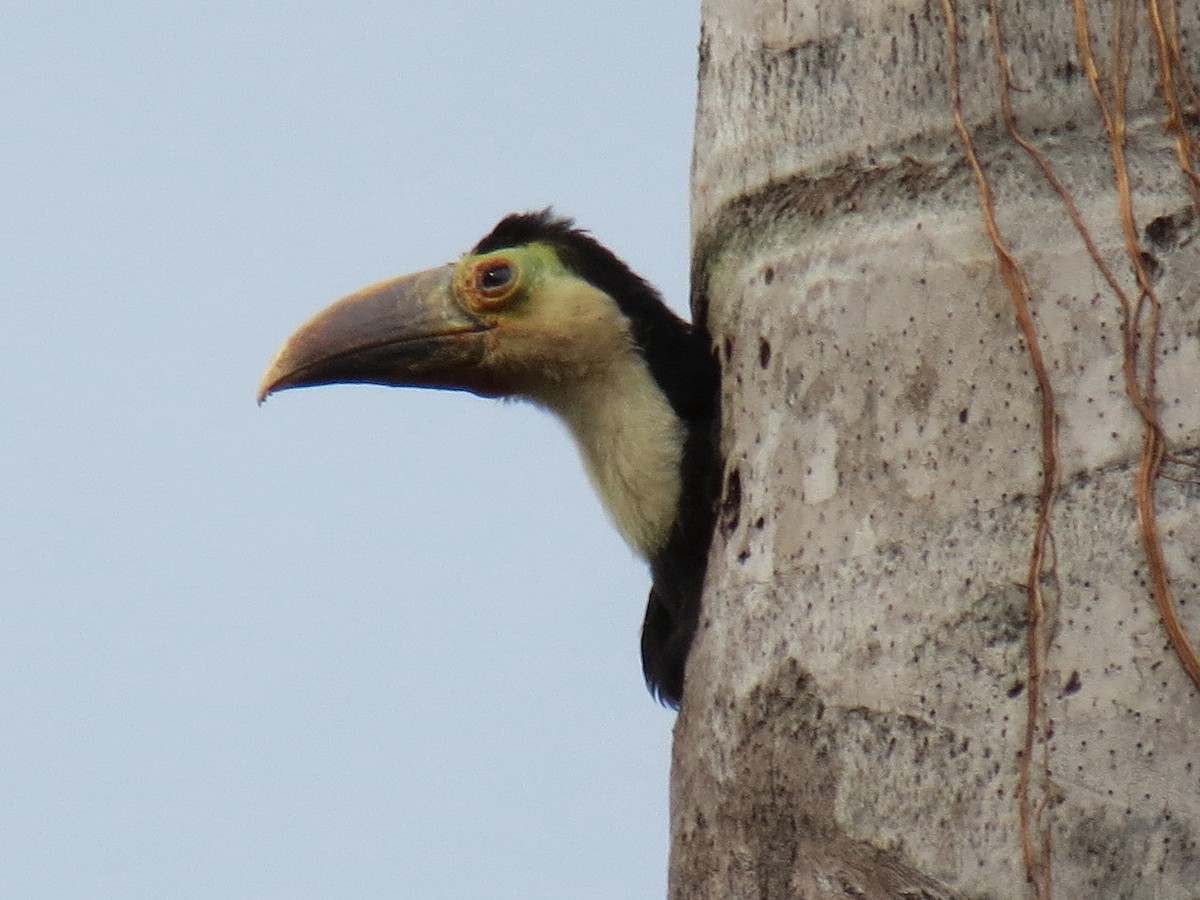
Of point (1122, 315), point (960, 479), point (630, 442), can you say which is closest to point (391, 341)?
point (630, 442)

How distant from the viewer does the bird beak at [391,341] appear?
13.1 ft

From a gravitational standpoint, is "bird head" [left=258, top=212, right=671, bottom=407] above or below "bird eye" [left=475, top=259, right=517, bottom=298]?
below

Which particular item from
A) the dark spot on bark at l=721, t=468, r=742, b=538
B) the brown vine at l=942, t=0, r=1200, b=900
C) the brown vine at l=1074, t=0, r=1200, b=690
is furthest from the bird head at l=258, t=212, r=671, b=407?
the brown vine at l=1074, t=0, r=1200, b=690

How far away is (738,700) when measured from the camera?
3.15 m

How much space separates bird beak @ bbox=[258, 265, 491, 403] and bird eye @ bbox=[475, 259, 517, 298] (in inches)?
2.3

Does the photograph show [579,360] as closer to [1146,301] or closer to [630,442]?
[630,442]

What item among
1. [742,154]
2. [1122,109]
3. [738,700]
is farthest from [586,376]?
[1122,109]

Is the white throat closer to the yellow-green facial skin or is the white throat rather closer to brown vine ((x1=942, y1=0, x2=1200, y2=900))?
the yellow-green facial skin

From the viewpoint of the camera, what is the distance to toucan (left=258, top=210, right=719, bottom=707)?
3.93 metres

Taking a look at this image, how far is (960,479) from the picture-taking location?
2930 millimetres

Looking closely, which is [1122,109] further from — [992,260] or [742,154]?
[742,154]

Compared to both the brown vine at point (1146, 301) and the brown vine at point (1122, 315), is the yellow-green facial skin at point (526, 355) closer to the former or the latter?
the brown vine at point (1122, 315)

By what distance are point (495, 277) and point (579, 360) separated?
0.25 meters

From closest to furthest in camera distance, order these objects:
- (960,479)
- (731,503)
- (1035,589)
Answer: (1035,589), (960,479), (731,503)
